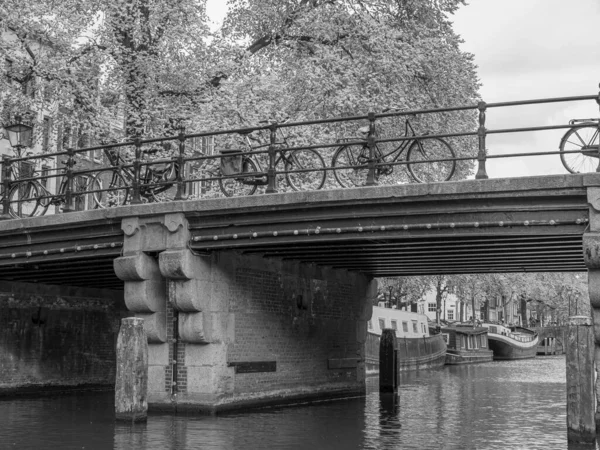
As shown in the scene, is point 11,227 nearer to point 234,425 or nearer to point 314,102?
point 234,425

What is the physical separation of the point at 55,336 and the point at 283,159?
9.19m

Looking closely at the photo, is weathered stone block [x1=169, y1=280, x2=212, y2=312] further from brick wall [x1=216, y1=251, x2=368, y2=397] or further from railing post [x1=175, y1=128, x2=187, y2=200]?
railing post [x1=175, y1=128, x2=187, y2=200]

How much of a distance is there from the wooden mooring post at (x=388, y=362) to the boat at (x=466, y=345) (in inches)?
989

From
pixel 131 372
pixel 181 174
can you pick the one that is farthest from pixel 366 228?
pixel 131 372

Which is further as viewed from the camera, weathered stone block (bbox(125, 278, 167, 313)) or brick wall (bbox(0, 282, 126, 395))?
brick wall (bbox(0, 282, 126, 395))

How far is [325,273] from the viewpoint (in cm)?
2266

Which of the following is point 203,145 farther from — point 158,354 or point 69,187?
point 158,354

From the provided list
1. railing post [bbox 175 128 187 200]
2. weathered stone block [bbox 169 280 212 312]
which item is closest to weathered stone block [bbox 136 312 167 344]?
weathered stone block [bbox 169 280 212 312]

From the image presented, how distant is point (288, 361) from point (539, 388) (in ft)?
41.1

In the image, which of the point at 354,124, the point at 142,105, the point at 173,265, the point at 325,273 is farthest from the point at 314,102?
the point at 173,265

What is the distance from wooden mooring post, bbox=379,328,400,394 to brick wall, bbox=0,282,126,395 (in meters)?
7.04

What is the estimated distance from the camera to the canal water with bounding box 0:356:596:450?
14.3 meters

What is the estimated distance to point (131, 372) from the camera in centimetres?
1596

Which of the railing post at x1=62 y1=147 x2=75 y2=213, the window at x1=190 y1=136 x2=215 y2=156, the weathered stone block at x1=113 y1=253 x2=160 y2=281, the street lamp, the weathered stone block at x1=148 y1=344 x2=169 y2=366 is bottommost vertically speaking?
the weathered stone block at x1=148 y1=344 x2=169 y2=366
